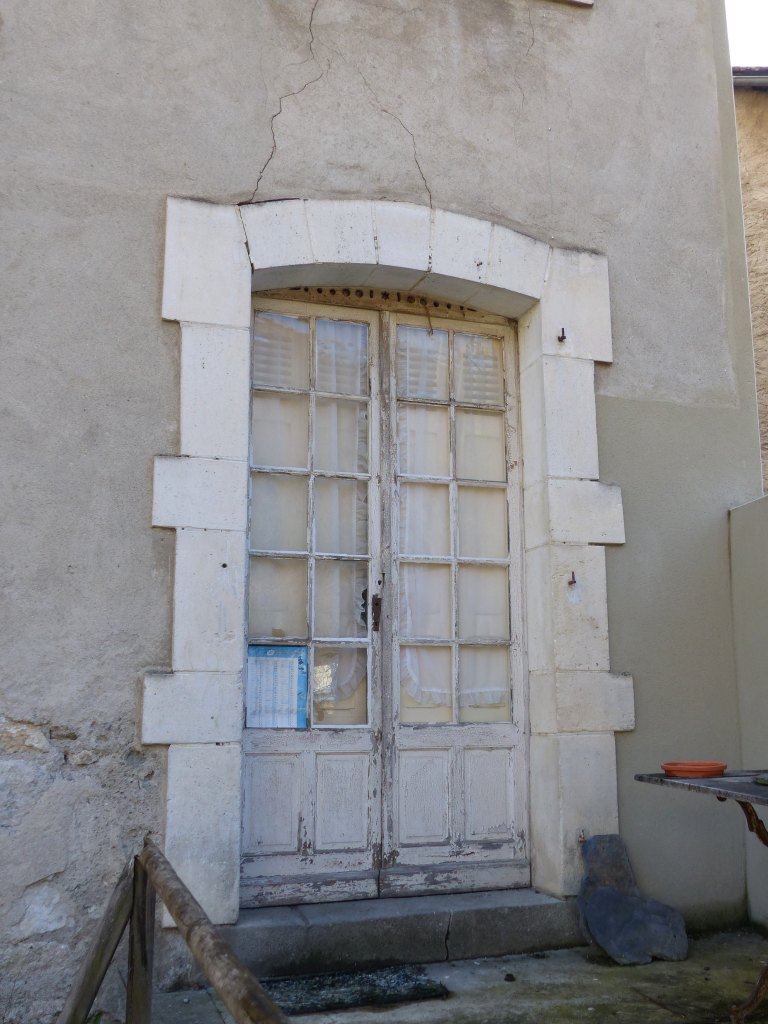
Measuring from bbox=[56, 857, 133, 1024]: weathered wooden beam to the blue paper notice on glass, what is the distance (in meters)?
1.33

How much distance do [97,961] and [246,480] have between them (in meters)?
1.77

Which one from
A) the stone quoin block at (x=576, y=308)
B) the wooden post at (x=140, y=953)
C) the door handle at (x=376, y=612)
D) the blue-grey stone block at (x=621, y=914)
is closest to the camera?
the wooden post at (x=140, y=953)

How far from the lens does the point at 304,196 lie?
3.99m

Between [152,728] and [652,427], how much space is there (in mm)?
2488

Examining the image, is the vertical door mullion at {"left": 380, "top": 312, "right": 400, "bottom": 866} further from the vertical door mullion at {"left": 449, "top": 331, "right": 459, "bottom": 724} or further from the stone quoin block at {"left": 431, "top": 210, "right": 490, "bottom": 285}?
the stone quoin block at {"left": 431, "top": 210, "right": 490, "bottom": 285}

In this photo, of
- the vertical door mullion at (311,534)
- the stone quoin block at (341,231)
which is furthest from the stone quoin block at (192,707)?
the stone quoin block at (341,231)

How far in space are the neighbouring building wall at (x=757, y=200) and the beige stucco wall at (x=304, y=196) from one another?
2.77 meters

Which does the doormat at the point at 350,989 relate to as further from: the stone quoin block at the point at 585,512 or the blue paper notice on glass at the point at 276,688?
the stone quoin block at the point at 585,512

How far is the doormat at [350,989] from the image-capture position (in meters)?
3.19

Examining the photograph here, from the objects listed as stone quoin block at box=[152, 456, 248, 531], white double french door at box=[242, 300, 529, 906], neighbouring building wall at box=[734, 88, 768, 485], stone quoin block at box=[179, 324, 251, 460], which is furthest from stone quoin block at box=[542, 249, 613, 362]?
neighbouring building wall at box=[734, 88, 768, 485]

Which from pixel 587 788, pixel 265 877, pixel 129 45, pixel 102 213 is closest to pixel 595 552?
pixel 587 788

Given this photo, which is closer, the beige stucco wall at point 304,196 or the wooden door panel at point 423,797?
the beige stucco wall at point 304,196

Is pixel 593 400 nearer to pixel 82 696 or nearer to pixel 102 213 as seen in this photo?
pixel 102 213

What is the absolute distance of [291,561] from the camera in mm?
3982
